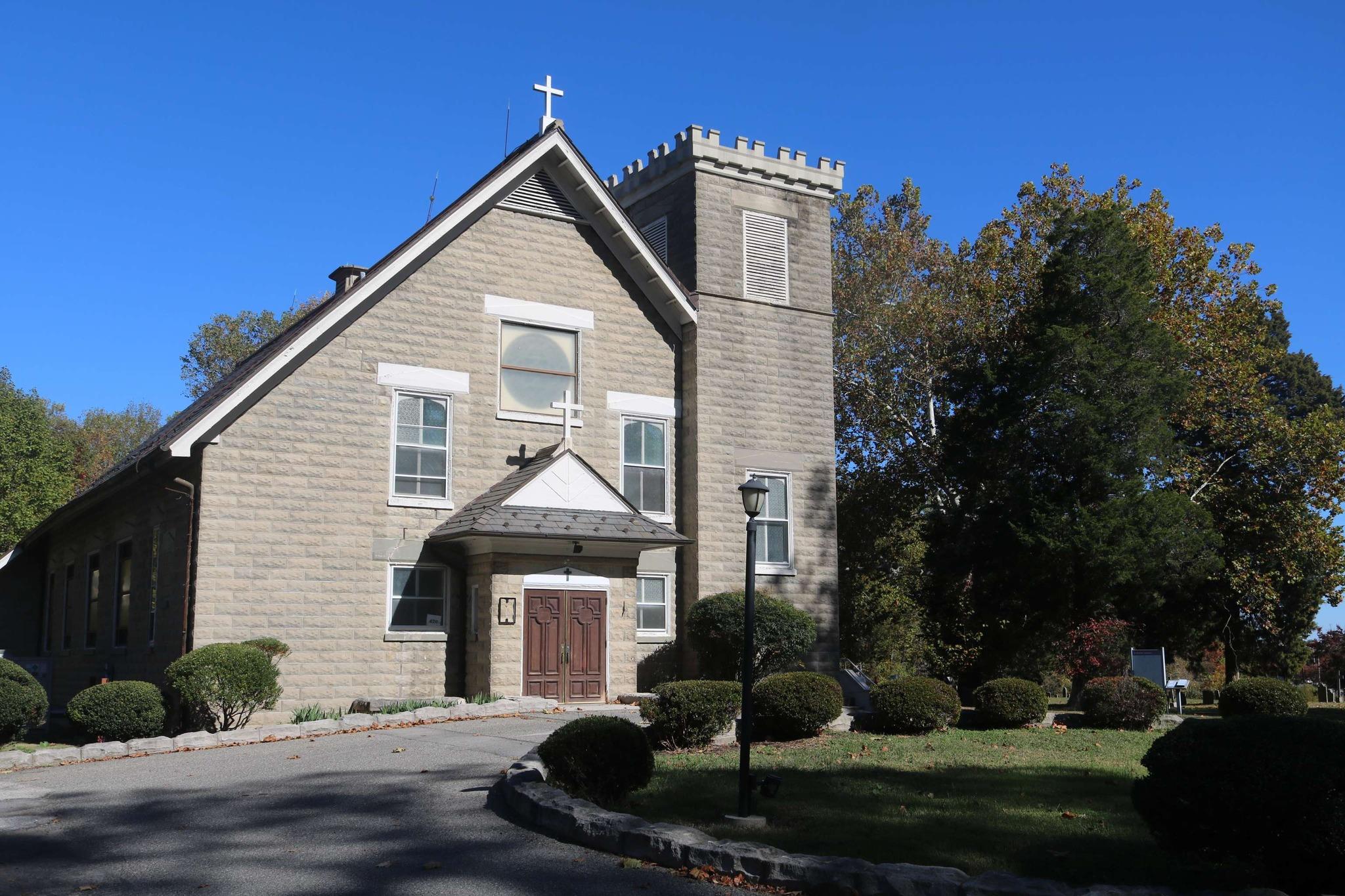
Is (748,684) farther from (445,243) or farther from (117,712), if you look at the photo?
(445,243)

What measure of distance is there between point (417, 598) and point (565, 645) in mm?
2777

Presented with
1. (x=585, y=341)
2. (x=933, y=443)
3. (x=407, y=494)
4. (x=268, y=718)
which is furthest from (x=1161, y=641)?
(x=268, y=718)

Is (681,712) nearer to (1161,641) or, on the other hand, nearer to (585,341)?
(585,341)

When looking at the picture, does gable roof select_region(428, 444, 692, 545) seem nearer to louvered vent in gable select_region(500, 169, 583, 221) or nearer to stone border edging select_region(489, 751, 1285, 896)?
louvered vent in gable select_region(500, 169, 583, 221)

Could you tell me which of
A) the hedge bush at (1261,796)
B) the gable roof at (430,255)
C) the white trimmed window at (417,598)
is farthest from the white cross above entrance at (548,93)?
the hedge bush at (1261,796)

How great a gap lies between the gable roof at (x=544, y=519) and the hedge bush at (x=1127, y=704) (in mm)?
7691

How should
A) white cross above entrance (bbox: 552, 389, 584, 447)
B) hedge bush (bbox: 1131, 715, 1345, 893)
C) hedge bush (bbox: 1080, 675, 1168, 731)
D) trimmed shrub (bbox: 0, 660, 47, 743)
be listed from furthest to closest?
white cross above entrance (bbox: 552, 389, 584, 447) → hedge bush (bbox: 1080, 675, 1168, 731) → trimmed shrub (bbox: 0, 660, 47, 743) → hedge bush (bbox: 1131, 715, 1345, 893)

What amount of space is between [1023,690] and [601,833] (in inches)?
455

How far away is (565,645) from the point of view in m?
21.4

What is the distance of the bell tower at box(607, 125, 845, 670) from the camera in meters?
24.2

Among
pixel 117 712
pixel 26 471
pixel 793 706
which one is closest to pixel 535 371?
pixel 117 712

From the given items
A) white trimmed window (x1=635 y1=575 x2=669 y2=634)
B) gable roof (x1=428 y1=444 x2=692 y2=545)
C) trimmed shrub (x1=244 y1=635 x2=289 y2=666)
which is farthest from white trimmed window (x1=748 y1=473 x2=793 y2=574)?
trimmed shrub (x1=244 y1=635 x2=289 y2=666)

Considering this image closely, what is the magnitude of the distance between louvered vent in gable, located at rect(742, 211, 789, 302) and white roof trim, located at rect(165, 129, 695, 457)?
178 centimetres

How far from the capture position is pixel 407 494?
21344 mm
